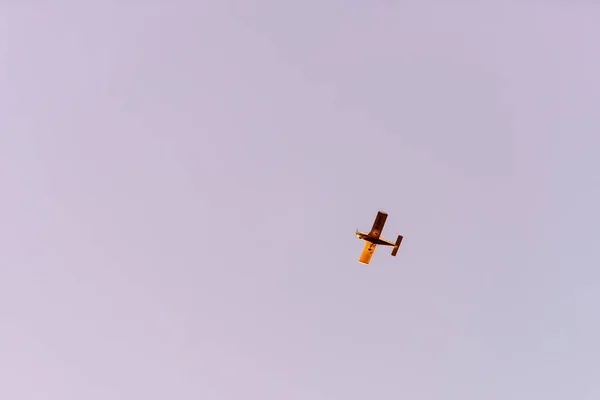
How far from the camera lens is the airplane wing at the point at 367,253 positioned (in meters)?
82.5

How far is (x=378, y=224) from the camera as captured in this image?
80062 millimetres

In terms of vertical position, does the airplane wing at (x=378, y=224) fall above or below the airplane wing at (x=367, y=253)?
above

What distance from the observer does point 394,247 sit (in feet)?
278

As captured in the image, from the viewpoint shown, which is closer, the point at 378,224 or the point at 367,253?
the point at 378,224

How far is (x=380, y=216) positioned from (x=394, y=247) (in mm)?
7353

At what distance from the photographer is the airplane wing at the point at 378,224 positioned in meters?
79.0

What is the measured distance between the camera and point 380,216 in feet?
260

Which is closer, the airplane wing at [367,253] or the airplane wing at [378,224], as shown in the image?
the airplane wing at [378,224]

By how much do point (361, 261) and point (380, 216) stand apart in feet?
22.9

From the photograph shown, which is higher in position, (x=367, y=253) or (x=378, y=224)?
(x=378, y=224)

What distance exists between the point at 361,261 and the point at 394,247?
5.05 m

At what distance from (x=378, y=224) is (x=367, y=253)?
4631 mm

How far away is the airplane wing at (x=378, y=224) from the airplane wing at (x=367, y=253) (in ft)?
6.59

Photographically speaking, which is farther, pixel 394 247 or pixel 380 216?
pixel 394 247
